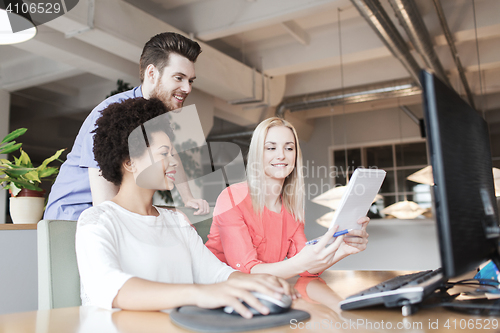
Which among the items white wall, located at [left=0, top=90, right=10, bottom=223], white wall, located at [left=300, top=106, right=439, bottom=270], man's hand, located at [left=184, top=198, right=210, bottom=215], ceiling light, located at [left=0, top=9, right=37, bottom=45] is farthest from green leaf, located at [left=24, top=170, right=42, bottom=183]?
white wall, located at [left=300, top=106, right=439, bottom=270]

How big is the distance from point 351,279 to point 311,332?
677 millimetres

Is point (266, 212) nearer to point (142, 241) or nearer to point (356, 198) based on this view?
point (356, 198)

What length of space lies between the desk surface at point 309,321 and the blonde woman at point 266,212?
585 mm

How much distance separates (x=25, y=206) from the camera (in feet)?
7.19

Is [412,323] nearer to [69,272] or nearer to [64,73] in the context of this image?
[69,272]

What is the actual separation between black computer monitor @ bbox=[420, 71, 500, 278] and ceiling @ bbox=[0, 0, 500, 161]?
3259mm

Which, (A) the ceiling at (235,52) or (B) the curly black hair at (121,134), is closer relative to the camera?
(B) the curly black hair at (121,134)

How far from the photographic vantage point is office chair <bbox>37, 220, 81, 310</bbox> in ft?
3.16

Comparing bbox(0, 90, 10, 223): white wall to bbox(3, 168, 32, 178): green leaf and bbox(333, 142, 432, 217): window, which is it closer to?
bbox(3, 168, 32, 178): green leaf

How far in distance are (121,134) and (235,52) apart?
494cm

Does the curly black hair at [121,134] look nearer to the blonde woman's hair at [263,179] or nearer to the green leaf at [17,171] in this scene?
the blonde woman's hair at [263,179]

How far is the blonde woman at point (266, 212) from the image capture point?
1.44 metres

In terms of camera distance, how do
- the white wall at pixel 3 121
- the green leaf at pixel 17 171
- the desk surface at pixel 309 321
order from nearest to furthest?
the desk surface at pixel 309 321, the green leaf at pixel 17 171, the white wall at pixel 3 121

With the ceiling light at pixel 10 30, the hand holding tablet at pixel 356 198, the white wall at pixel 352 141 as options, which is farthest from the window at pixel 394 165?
the hand holding tablet at pixel 356 198
